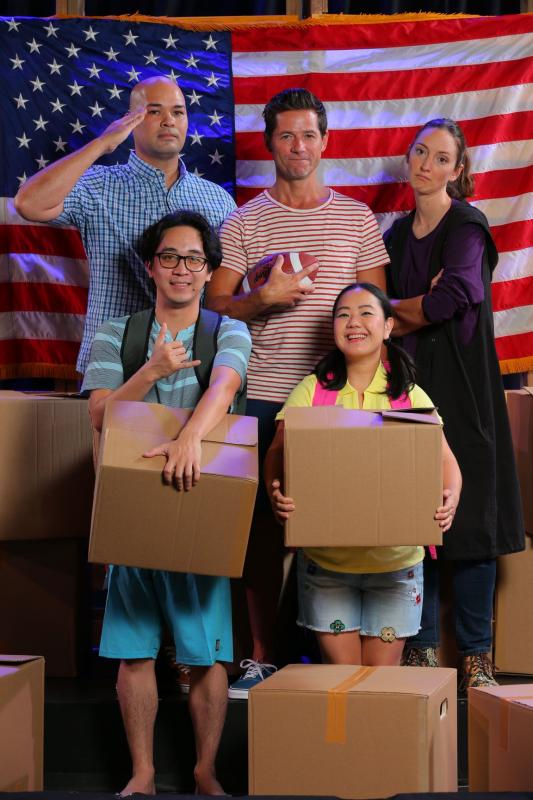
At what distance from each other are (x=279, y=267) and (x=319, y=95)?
3.71 ft

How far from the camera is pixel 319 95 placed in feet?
12.5

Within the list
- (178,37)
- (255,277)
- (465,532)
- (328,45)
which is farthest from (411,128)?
(465,532)

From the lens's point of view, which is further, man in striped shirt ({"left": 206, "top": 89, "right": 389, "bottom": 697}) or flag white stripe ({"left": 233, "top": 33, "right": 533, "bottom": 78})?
flag white stripe ({"left": 233, "top": 33, "right": 533, "bottom": 78})

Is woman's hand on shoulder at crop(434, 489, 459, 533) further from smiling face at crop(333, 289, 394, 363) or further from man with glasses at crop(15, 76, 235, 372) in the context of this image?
man with glasses at crop(15, 76, 235, 372)

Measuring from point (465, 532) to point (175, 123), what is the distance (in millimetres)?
1466

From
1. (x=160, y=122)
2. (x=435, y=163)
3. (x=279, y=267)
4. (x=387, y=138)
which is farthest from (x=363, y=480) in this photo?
(x=387, y=138)

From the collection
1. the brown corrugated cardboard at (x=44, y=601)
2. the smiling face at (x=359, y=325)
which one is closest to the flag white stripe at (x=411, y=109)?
the smiling face at (x=359, y=325)

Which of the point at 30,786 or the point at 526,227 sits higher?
the point at 526,227

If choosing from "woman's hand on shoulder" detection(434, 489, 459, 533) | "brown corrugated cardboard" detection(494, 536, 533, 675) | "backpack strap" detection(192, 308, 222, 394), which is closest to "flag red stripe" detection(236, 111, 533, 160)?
"backpack strap" detection(192, 308, 222, 394)

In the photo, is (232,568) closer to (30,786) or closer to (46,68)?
(30,786)

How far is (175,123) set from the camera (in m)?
3.27

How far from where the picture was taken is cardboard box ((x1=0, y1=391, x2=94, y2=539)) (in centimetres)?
310

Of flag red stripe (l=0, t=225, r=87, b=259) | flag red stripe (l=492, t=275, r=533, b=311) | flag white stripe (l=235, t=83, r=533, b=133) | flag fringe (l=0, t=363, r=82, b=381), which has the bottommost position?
flag fringe (l=0, t=363, r=82, b=381)

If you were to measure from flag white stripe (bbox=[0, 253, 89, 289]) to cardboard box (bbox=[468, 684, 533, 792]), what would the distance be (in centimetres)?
208
